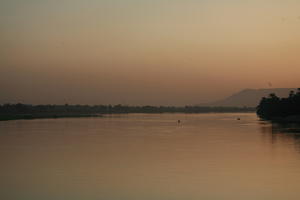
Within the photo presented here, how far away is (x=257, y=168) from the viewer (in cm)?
1817

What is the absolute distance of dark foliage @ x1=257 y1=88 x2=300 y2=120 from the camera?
83.4m

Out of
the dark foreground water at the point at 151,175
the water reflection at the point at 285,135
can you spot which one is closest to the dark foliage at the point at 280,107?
the water reflection at the point at 285,135

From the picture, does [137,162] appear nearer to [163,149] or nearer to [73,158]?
[73,158]

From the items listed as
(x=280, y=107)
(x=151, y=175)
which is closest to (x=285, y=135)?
(x=151, y=175)

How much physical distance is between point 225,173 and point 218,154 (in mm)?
6380

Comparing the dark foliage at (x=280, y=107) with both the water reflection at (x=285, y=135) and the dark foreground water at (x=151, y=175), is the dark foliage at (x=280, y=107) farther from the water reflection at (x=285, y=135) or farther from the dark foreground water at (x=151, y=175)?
the dark foreground water at (x=151, y=175)

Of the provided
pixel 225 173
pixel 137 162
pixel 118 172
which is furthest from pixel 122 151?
pixel 225 173

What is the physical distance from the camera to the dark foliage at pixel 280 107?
8338cm

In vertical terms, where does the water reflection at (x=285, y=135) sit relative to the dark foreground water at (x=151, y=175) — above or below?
above

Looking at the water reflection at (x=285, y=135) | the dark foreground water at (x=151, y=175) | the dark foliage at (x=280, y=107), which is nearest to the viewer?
the dark foreground water at (x=151, y=175)

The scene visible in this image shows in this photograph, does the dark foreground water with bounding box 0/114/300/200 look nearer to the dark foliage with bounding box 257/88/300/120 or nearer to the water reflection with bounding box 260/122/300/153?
the water reflection with bounding box 260/122/300/153

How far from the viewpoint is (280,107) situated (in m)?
88.1

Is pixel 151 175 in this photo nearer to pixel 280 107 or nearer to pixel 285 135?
pixel 285 135

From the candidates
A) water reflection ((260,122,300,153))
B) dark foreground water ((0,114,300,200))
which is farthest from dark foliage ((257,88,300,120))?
dark foreground water ((0,114,300,200))
